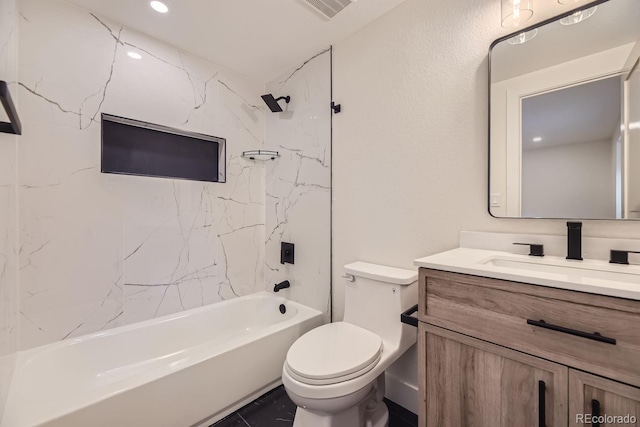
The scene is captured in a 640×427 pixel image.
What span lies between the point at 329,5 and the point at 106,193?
1848 millimetres

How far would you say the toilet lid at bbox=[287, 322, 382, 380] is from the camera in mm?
1161

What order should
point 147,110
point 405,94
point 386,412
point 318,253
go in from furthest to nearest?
point 318,253, point 147,110, point 405,94, point 386,412

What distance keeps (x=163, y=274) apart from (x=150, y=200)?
1.82 ft

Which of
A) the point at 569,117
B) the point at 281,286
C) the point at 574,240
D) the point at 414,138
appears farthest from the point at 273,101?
the point at 574,240

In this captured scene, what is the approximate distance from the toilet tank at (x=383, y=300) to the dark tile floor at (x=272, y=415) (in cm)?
47

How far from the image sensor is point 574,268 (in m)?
1.02

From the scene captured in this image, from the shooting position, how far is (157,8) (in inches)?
65.6

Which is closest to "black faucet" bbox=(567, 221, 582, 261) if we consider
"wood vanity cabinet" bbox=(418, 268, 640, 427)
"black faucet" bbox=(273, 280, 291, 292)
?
"wood vanity cabinet" bbox=(418, 268, 640, 427)

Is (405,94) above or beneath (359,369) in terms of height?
above

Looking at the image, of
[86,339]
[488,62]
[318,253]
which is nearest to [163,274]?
[86,339]

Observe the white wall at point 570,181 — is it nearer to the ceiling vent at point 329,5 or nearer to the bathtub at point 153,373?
A: the ceiling vent at point 329,5

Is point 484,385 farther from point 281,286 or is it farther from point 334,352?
point 281,286

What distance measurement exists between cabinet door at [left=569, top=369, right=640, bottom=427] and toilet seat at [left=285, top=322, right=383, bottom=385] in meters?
0.70

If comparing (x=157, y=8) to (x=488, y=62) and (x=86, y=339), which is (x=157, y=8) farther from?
(x=86, y=339)
